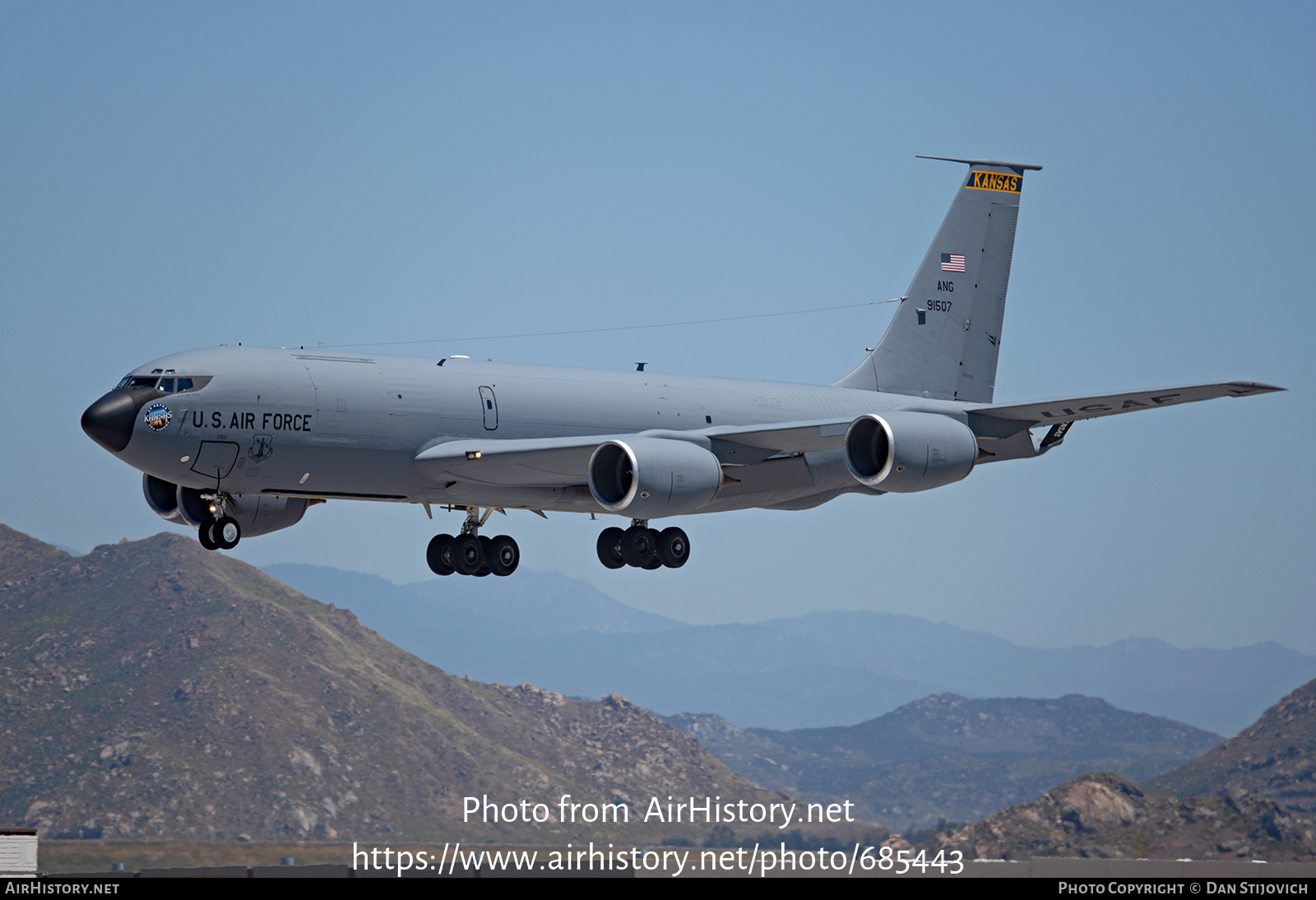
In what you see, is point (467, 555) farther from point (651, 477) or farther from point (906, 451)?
point (906, 451)

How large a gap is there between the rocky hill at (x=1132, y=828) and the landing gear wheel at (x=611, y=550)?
9636 centimetres

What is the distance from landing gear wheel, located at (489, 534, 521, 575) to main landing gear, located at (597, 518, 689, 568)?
2811mm

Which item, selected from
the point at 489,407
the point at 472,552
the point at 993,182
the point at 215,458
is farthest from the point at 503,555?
the point at 993,182

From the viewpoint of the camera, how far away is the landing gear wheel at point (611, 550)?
135ft

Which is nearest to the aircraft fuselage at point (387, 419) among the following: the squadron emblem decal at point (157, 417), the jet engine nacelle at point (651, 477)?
the squadron emblem decal at point (157, 417)

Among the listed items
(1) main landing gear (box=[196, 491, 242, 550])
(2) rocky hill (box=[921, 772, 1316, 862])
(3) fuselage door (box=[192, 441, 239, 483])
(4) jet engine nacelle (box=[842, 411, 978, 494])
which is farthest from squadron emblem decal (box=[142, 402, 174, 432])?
(2) rocky hill (box=[921, 772, 1316, 862])

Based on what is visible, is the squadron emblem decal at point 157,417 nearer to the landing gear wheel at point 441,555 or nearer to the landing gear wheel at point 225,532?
the landing gear wheel at point 225,532

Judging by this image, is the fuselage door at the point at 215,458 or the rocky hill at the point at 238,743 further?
the rocky hill at the point at 238,743

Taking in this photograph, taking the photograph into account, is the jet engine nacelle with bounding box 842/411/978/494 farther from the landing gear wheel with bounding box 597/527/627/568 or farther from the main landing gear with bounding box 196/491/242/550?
the main landing gear with bounding box 196/491/242/550

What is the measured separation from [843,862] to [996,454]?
5486cm

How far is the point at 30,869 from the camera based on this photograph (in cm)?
5275

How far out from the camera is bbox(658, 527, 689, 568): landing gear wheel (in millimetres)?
41125

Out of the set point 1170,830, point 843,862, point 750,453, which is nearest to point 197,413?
point 750,453

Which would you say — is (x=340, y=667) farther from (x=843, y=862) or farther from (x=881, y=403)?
(x=881, y=403)
